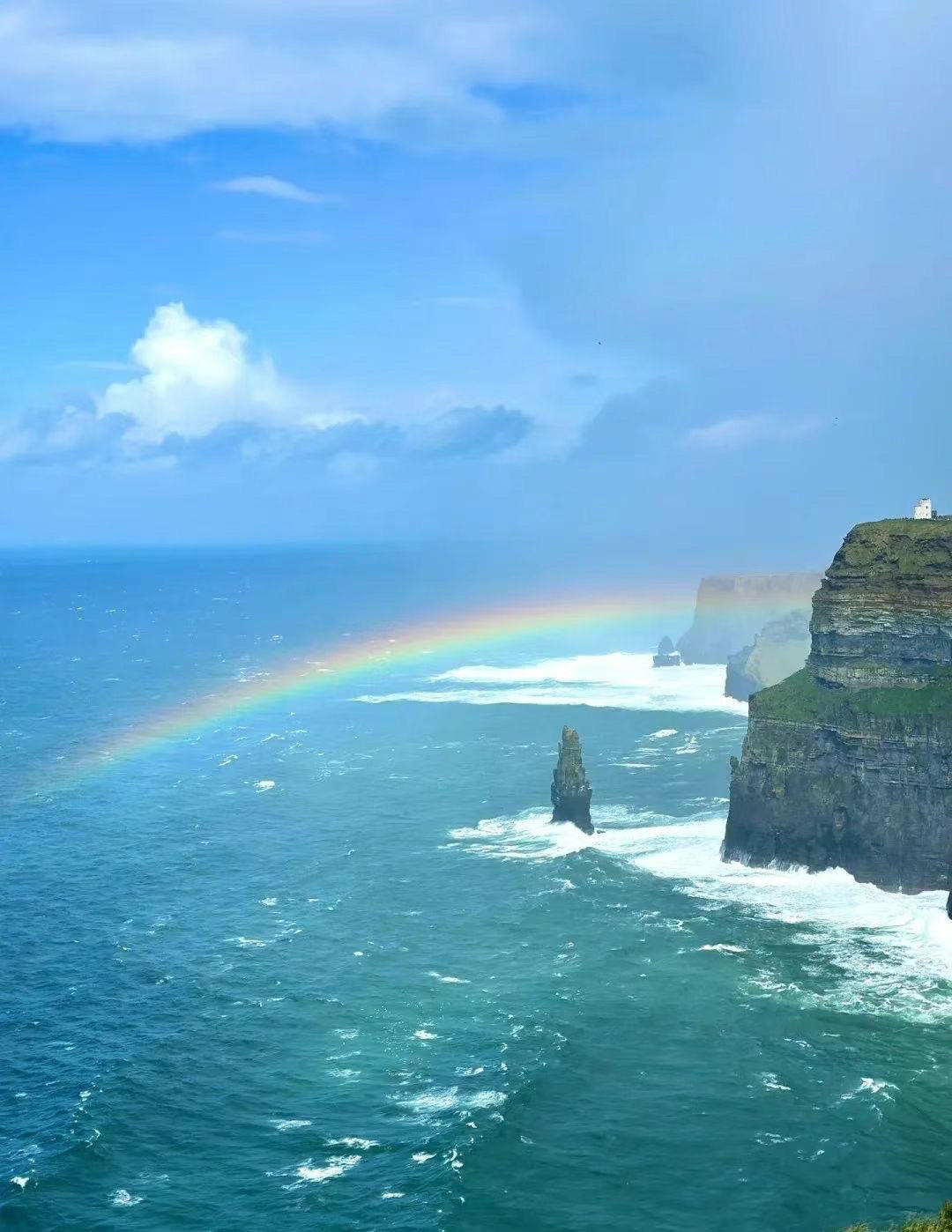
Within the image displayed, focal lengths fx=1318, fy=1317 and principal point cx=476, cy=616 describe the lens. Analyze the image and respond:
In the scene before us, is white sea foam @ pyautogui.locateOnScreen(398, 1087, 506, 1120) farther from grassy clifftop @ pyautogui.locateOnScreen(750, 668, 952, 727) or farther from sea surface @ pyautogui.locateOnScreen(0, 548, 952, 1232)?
grassy clifftop @ pyautogui.locateOnScreen(750, 668, 952, 727)

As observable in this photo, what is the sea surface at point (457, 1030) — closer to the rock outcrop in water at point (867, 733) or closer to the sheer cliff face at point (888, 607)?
the rock outcrop in water at point (867, 733)

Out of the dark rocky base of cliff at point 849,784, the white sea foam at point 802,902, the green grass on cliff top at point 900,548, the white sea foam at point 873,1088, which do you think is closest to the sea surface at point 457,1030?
the white sea foam at point 802,902

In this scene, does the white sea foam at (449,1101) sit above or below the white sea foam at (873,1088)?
below

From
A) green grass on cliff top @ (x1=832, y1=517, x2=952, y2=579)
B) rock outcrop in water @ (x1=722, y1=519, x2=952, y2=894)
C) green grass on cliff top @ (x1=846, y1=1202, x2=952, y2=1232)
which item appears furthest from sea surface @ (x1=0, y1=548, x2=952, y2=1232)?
→ green grass on cliff top @ (x1=832, y1=517, x2=952, y2=579)

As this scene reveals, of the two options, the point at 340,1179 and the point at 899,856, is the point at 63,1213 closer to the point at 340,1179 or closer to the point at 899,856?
the point at 340,1179

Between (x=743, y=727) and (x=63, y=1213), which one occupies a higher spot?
(x=743, y=727)

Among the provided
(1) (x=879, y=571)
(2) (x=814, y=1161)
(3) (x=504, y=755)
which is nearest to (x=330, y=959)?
(2) (x=814, y=1161)
